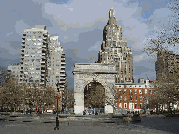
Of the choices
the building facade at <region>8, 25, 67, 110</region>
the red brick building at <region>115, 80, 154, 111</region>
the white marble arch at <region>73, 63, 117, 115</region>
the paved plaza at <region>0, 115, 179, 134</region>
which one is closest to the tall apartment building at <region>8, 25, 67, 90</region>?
the building facade at <region>8, 25, 67, 110</region>

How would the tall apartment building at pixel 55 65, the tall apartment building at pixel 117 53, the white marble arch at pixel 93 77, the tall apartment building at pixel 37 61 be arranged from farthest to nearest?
1. the tall apartment building at pixel 117 53
2. the tall apartment building at pixel 55 65
3. the tall apartment building at pixel 37 61
4. the white marble arch at pixel 93 77

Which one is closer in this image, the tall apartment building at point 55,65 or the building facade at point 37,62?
the building facade at point 37,62

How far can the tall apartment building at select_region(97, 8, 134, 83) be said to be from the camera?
372ft

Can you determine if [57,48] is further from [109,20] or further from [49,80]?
[109,20]

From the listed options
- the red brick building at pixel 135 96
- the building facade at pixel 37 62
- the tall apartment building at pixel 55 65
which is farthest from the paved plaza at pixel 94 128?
the tall apartment building at pixel 55 65

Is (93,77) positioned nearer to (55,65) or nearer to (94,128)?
(94,128)

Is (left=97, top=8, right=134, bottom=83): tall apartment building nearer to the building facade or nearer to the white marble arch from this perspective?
the building facade

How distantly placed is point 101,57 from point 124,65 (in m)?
12.4

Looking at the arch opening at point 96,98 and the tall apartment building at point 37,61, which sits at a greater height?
the tall apartment building at point 37,61

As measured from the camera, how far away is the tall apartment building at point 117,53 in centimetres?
11338

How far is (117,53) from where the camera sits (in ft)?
382

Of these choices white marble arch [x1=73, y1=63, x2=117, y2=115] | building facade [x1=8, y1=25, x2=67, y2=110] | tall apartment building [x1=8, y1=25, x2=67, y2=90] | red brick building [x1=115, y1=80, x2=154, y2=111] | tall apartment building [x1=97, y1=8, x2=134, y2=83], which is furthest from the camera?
tall apartment building [x1=97, y1=8, x2=134, y2=83]

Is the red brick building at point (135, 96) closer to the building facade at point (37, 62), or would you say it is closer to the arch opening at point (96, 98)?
the arch opening at point (96, 98)

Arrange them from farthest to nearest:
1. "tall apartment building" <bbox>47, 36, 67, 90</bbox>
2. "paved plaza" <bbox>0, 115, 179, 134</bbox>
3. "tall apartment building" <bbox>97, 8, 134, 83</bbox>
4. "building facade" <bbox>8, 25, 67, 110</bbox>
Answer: "tall apartment building" <bbox>97, 8, 134, 83</bbox> → "tall apartment building" <bbox>47, 36, 67, 90</bbox> → "building facade" <bbox>8, 25, 67, 110</bbox> → "paved plaza" <bbox>0, 115, 179, 134</bbox>
